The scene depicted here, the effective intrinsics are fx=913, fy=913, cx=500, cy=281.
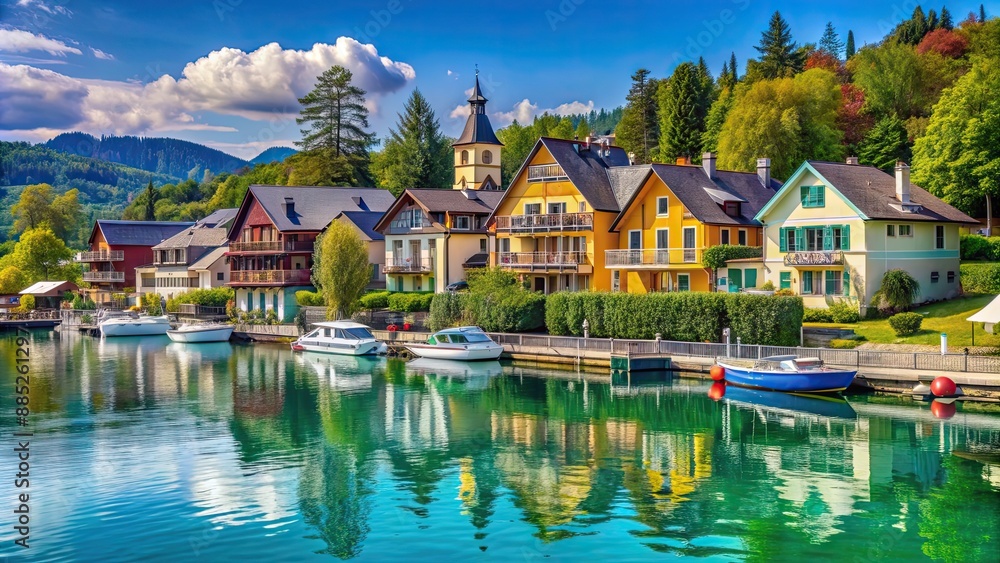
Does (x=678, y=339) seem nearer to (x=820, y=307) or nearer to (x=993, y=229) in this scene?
(x=820, y=307)

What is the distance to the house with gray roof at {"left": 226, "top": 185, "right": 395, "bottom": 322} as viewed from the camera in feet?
278

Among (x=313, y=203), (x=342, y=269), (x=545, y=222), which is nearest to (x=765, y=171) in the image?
(x=545, y=222)

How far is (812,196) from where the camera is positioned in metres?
55.1

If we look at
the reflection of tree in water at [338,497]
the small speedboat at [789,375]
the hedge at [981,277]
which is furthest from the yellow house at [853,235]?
the reflection of tree in water at [338,497]

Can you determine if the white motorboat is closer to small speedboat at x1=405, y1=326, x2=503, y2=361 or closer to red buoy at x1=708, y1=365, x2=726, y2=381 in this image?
small speedboat at x1=405, y1=326, x2=503, y2=361

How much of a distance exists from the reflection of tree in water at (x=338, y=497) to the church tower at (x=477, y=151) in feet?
201

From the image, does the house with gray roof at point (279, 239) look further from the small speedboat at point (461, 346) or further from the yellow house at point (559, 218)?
the small speedboat at point (461, 346)

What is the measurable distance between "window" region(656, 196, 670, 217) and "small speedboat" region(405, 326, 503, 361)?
15.1 metres

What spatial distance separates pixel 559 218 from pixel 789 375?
2731 cm

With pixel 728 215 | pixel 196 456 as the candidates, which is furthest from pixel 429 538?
pixel 728 215

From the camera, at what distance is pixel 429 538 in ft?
77.7

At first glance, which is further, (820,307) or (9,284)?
(9,284)

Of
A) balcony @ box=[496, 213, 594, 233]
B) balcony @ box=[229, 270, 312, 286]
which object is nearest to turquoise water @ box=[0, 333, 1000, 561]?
balcony @ box=[496, 213, 594, 233]

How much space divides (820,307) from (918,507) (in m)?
Answer: 29.2
